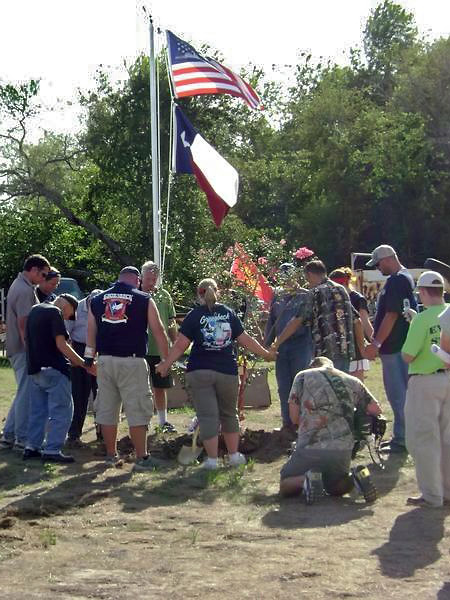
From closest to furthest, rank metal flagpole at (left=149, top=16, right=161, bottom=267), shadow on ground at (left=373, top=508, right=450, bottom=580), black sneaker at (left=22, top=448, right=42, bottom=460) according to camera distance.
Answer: shadow on ground at (left=373, top=508, right=450, bottom=580)
black sneaker at (left=22, top=448, right=42, bottom=460)
metal flagpole at (left=149, top=16, right=161, bottom=267)

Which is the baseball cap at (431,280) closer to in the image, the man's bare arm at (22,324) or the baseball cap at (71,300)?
the baseball cap at (71,300)

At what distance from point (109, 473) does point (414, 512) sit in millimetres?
3036

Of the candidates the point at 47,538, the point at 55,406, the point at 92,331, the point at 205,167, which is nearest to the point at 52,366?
the point at 55,406

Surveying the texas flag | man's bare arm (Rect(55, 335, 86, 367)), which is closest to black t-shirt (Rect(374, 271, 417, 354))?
man's bare arm (Rect(55, 335, 86, 367))

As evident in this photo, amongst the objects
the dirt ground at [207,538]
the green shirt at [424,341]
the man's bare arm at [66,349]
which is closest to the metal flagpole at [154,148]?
the man's bare arm at [66,349]

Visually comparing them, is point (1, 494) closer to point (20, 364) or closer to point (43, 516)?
point (43, 516)

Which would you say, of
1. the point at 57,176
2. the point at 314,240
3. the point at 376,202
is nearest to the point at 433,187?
the point at 376,202

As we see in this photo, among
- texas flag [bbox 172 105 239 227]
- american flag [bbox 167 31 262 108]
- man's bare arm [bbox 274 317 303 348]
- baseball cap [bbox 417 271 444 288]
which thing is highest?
american flag [bbox 167 31 262 108]

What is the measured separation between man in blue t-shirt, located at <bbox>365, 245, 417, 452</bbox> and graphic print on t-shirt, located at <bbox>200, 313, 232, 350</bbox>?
1.63m

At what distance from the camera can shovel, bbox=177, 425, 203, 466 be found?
9.59 meters

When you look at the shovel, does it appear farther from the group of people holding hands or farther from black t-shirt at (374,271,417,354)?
black t-shirt at (374,271,417,354)

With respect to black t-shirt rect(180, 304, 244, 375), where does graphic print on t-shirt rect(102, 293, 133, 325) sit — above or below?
above

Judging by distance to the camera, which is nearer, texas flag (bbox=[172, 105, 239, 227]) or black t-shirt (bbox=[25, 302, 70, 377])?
black t-shirt (bbox=[25, 302, 70, 377])

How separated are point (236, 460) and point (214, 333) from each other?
1.20 meters
